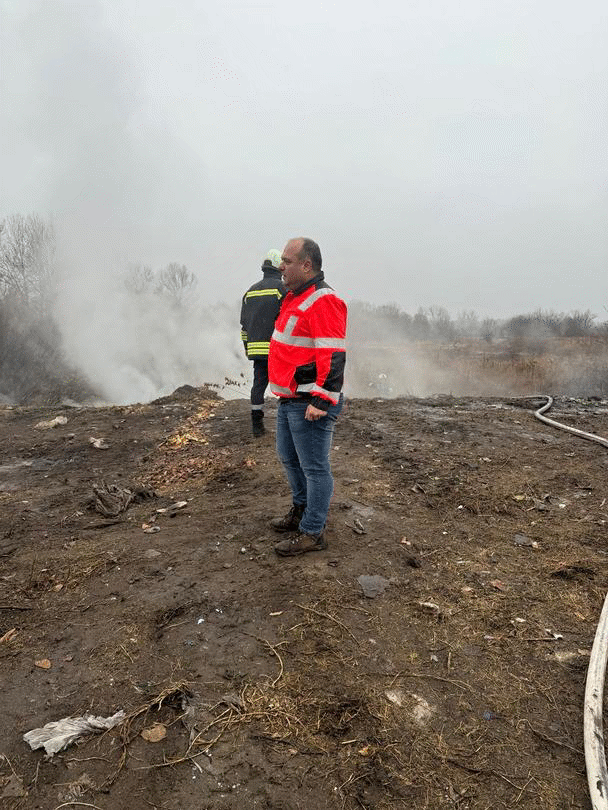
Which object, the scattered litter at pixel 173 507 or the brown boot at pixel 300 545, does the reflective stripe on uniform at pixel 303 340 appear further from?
the scattered litter at pixel 173 507

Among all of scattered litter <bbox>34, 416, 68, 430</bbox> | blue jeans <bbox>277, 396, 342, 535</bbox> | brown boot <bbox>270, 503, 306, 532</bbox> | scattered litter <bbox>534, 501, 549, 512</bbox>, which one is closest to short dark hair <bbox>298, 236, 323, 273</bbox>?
blue jeans <bbox>277, 396, 342, 535</bbox>

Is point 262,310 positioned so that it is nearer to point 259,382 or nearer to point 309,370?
point 259,382

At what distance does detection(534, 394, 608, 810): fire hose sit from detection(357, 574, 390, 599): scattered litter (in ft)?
3.09

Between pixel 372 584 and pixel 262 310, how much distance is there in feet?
10.4

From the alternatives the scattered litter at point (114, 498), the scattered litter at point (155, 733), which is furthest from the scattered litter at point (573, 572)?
the scattered litter at point (114, 498)

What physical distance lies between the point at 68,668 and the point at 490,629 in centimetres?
184

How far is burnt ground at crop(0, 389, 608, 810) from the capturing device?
149 cm

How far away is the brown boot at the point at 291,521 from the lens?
303 cm

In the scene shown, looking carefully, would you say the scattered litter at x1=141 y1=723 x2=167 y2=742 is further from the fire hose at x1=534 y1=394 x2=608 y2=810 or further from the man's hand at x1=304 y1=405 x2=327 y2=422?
the man's hand at x1=304 y1=405 x2=327 y2=422

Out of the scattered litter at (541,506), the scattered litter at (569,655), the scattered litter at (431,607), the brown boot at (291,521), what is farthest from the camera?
the scattered litter at (541,506)

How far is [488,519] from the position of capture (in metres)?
3.42

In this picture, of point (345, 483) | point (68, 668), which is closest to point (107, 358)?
point (345, 483)

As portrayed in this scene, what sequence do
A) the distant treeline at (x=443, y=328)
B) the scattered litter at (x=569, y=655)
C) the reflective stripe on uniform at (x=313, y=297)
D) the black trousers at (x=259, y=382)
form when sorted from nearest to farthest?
the scattered litter at (x=569, y=655) < the reflective stripe on uniform at (x=313, y=297) < the black trousers at (x=259, y=382) < the distant treeline at (x=443, y=328)

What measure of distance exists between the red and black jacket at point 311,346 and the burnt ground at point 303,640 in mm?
984
